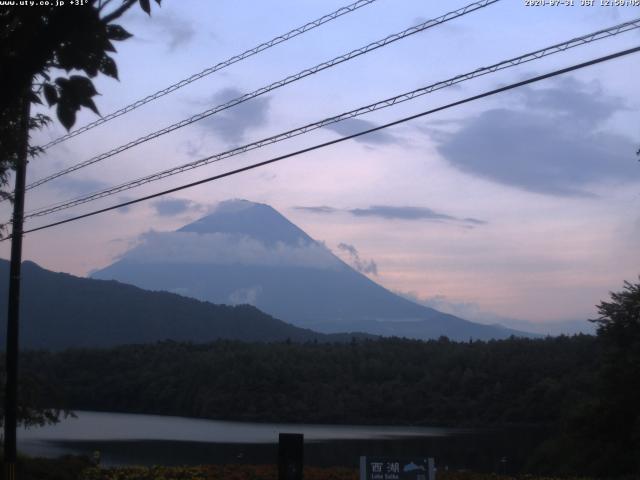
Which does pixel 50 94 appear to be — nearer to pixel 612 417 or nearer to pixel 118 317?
pixel 612 417

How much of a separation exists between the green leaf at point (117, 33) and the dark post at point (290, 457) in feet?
24.8

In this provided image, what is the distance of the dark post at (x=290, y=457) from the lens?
462 inches

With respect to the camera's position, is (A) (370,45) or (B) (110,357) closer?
(A) (370,45)

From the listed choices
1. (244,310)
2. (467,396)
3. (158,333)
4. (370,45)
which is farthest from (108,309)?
(370,45)

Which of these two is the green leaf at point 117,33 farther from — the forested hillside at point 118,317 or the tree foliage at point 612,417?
the forested hillside at point 118,317

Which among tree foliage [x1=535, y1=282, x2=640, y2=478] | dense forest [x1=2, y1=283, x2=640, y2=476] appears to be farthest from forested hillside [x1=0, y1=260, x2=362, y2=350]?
tree foliage [x1=535, y1=282, x2=640, y2=478]

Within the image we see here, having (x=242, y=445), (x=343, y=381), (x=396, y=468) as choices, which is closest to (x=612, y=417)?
(x=242, y=445)

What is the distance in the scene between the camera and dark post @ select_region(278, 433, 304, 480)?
11.7 metres

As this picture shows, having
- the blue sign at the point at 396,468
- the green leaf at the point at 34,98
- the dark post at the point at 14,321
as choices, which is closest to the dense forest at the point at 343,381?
the dark post at the point at 14,321

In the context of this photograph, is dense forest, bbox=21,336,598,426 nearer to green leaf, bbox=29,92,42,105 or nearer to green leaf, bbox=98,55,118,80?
green leaf, bbox=29,92,42,105

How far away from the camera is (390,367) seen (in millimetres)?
58031

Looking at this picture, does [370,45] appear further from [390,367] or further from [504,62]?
[390,367]

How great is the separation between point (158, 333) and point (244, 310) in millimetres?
21704

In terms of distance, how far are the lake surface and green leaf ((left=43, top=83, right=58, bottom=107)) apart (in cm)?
1870
